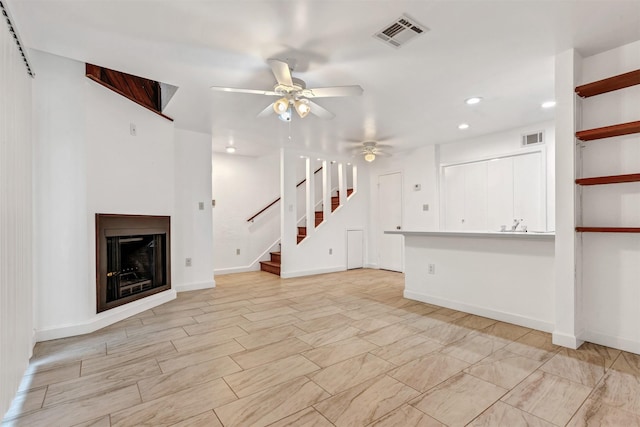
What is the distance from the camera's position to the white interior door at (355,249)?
22.3 feet

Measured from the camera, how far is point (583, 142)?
8.79ft

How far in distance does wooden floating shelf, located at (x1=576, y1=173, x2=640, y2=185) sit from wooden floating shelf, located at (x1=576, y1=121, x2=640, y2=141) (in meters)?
0.34

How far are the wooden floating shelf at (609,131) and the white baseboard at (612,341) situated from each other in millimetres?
1686

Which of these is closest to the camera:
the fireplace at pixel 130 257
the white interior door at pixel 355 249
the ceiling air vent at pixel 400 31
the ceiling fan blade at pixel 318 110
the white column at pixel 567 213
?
the ceiling air vent at pixel 400 31

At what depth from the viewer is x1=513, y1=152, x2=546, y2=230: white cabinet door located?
4.54m

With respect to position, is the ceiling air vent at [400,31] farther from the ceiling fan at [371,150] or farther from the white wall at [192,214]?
the white wall at [192,214]

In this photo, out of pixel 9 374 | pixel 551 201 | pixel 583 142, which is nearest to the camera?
pixel 9 374

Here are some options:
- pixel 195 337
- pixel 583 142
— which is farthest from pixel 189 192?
pixel 583 142

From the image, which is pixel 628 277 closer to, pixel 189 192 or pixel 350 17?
pixel 350 17

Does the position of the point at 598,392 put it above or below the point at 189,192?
below

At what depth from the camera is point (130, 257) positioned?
3740 millimetres

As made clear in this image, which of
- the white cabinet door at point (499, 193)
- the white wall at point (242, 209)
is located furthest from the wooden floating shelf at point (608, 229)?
the white wall at point (242, 209)

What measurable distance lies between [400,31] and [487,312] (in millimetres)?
2990

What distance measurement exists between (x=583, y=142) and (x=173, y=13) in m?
3.48
